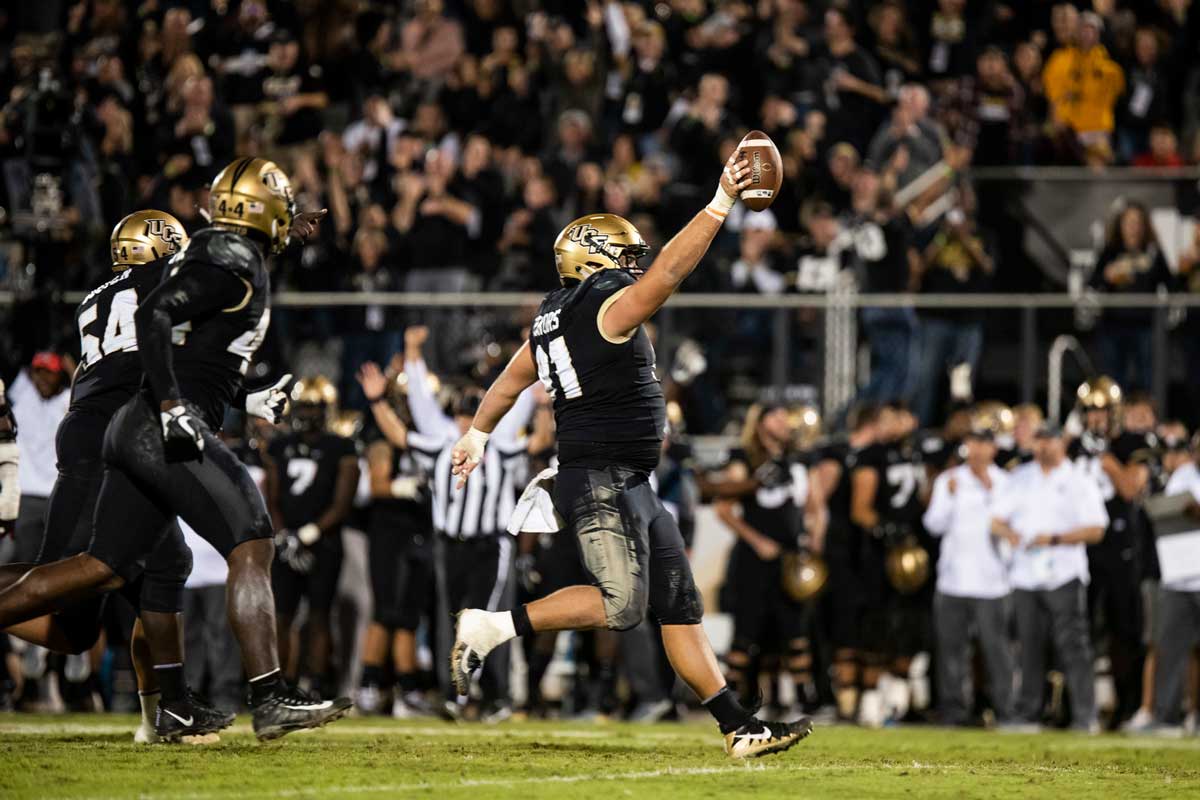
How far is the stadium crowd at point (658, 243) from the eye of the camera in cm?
1267

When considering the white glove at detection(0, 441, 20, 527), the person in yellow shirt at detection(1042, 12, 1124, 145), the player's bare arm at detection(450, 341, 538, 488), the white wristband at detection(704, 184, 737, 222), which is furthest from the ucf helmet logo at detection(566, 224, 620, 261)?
the person in yellow shirt at detection(1042, 12, 1124, 145)

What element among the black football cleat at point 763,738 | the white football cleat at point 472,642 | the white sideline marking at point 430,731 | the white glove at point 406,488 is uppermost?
the white glove at point 406,488

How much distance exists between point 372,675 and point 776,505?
3024 mm

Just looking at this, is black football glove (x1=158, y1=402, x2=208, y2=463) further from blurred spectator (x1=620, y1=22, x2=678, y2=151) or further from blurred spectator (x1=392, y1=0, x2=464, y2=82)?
blurred spectator (x1=392, y1=0, x2=464, y2=82)

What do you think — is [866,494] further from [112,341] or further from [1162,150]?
[112,341]

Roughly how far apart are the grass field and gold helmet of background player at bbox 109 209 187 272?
7.12ft

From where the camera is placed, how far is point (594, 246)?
7766 mm

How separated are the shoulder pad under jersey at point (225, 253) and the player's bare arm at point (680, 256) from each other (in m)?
1.44

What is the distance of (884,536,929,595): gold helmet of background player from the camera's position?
13.0 m

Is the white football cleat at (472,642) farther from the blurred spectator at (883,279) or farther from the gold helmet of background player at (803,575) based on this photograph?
the blurred spectator at (883,279)

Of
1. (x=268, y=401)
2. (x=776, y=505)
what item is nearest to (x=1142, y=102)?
(x=776, y=505)

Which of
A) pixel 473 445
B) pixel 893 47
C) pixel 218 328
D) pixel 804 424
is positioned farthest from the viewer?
pixel 893 47

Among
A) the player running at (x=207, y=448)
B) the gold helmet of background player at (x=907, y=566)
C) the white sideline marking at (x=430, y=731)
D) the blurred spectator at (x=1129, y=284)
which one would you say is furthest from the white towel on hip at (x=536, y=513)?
the blurred spectator at (x=1129, y=284)

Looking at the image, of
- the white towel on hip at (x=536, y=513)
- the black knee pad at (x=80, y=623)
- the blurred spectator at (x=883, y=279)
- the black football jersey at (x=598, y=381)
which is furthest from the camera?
the blurred spectator at (x=883, y=279)
